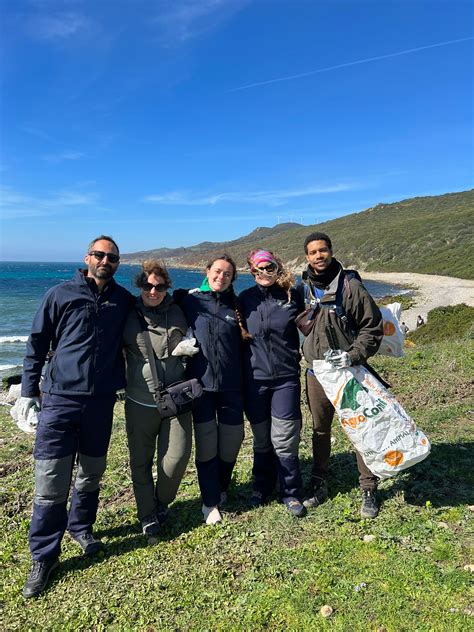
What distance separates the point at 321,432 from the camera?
4457 mm

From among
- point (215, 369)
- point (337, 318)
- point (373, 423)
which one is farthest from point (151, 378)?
point (373, 423)

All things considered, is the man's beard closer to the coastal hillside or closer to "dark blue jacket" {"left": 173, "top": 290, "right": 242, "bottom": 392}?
"dark blue jacket" {"left": 173, "top": 290, "right": 242, "bottom": 392}

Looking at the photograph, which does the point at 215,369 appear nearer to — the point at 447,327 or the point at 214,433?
the point at 214,433

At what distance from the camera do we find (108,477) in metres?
5.66

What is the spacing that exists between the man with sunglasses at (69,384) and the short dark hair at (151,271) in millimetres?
238

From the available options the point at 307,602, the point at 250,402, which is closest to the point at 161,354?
the point at 250,402

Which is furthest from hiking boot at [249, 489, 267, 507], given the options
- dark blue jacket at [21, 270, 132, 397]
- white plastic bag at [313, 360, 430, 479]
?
dark blue jacket at [21, 270, 132, 397]

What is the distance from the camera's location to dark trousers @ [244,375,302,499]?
4289 mm

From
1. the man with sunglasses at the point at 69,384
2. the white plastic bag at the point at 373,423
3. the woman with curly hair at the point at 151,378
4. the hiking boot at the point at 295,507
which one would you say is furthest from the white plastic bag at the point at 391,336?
the man with sunglasses at the point at 69,384

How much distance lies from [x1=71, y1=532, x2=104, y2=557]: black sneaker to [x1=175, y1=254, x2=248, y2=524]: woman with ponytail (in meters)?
1.05

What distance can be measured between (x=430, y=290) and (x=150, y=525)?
53002 millimetres

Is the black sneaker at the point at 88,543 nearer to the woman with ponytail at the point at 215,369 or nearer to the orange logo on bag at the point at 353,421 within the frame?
the woman with ponytail at the point at 215,369

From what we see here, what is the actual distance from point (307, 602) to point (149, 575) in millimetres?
1357

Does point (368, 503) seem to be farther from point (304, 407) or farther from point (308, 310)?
point (304, 407)
